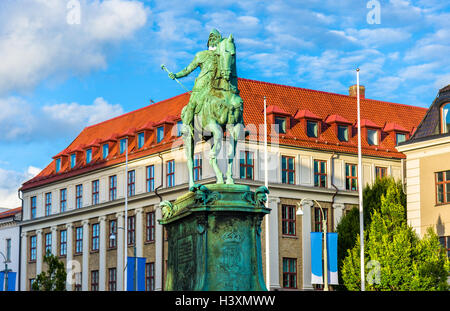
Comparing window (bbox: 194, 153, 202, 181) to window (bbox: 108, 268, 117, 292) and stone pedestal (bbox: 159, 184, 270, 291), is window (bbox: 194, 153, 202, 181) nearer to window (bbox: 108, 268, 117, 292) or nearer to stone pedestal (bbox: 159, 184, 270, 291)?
window (bbox: 108, 268, 117, 292)

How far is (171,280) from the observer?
23734mm

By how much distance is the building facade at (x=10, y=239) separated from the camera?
9219 cm

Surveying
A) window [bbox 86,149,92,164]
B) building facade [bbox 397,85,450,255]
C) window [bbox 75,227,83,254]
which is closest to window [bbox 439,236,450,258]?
building facade [bbox 397,85,450,255]

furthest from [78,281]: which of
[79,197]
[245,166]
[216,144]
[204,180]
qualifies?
[216,144]

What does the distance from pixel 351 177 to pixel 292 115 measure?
21.8 feet

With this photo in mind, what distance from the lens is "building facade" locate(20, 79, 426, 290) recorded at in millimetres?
71125

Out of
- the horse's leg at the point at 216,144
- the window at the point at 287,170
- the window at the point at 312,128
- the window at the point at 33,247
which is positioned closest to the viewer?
the horse's leg at the point at 216,144

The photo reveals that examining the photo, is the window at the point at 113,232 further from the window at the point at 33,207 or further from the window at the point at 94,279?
the window at the point at 33,207

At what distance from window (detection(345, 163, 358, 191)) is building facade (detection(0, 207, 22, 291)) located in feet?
110

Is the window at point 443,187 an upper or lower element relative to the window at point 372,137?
lower

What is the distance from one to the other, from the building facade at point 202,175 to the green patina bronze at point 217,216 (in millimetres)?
40184

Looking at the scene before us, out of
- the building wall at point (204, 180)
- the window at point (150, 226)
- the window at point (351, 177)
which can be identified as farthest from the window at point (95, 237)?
the window at point (351, 177)

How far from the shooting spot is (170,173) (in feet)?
243
